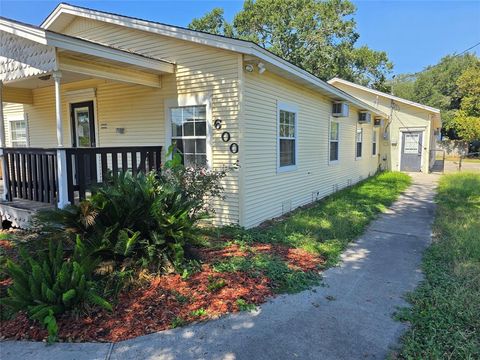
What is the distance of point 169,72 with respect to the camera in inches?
263

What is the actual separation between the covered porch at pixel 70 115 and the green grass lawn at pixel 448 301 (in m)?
4.06

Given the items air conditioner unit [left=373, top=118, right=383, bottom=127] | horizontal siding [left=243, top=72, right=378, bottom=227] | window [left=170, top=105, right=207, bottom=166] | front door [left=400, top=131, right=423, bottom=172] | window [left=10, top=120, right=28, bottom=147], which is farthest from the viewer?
front door [left=400, top=131, right=423, bottom=172]

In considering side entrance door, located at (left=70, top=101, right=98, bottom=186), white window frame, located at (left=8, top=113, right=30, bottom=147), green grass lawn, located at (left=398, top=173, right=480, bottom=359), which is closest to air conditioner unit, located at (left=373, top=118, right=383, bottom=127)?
green grass lawn, located at (left=398, top=173, right=480, bottom=359)

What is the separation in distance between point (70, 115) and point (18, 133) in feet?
10.5

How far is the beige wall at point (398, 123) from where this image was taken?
1756 centimetres

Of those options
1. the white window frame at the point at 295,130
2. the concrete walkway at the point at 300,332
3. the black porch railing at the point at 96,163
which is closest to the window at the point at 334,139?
the white window frame at the point at 295,130

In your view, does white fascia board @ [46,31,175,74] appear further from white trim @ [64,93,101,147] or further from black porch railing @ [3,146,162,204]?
white trim @ [64,93,101,147]

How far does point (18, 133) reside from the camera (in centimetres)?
1033

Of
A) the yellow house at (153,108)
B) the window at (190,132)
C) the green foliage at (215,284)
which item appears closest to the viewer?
the green foliage at (215,284)

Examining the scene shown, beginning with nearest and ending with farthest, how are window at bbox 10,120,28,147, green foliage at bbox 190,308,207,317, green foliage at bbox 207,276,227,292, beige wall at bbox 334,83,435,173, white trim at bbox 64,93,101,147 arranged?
green foliage at bbox 190,308,207,317, green foliage at bbox 207,276,227,292, white trim at bbox 64,93,101,147, window at bbox 10,120,28,147, beige wall at bbox 334,83,435,173

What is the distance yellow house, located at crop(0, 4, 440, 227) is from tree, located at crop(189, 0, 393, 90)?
65.6ft

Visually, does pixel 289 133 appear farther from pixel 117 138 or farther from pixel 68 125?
pixel 68 125

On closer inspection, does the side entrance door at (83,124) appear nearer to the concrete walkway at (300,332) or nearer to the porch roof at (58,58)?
the porch roof at (58,58)

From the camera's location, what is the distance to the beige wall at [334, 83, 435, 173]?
1756 centimetres
